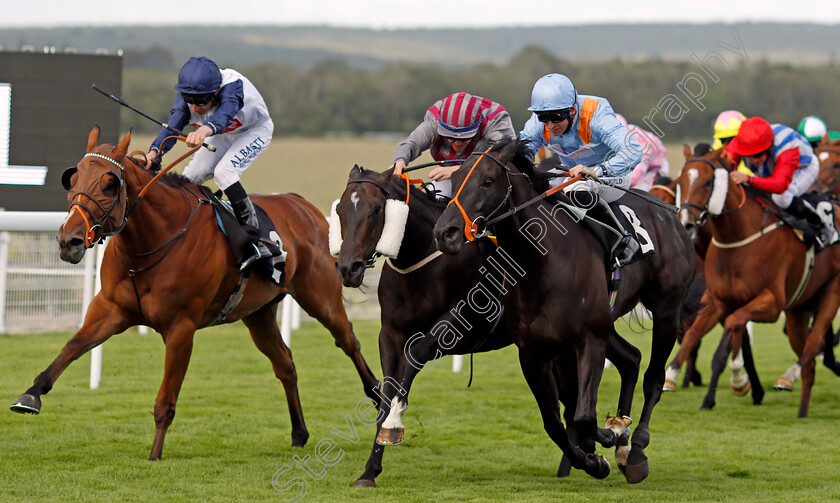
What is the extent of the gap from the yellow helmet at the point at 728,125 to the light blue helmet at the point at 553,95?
4500 millimetres

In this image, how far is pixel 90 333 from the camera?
197 inches

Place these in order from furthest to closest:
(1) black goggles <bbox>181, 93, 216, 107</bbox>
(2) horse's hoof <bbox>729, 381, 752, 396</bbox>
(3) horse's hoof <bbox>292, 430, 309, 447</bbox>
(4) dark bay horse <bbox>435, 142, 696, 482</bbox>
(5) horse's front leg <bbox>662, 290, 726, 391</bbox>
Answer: (2) horse's hoof <bbox>729, 381, 752, 396</bbox>, (5) horse's front leg <bbox>662, 290, 726, 391</bbox>, (3) horse's hoof <bbox>292, 430, 309, 447</bbox>, (1) black goggles <bbox>181, 93, 216, 107</bbox>, (4) dark bay horse <bbox>435, 142, 696, 482</bbox>

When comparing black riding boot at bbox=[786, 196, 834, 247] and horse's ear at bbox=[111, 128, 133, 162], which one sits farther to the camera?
black riding boot at bbox=[786, 196, 834, 247]

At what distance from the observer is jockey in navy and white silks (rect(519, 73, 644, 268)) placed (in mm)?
4594

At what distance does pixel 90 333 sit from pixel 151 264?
1.48 feet

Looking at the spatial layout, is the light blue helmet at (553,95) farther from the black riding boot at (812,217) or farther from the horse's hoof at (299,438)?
the black riding boot at (812,217)

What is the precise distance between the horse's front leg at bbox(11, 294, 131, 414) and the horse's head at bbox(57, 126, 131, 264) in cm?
46

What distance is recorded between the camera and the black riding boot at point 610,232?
466 cm

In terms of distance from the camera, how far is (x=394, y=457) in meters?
5.50

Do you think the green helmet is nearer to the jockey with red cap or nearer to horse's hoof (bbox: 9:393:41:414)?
the jockey with red cap

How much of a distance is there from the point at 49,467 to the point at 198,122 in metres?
2.00

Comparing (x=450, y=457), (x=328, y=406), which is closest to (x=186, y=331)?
(x=450, y=457)

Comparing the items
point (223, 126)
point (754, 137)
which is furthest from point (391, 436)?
point (754, 137)

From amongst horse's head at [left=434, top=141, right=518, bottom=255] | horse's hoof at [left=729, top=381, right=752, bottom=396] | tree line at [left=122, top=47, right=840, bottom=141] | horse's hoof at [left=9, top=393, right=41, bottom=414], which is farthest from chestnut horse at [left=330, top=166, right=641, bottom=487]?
tree line at [left=122, top=47, right=840, bottom=141]
